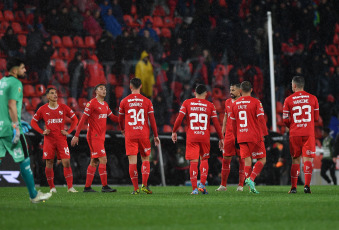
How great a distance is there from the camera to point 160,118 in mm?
19609

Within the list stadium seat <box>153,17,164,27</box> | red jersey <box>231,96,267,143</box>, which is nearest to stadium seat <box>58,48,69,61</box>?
stadium seat <box>153,17,164,27</box>

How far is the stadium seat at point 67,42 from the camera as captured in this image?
2078 centimetres

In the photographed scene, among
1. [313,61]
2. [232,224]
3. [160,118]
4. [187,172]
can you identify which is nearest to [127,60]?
[160,118]

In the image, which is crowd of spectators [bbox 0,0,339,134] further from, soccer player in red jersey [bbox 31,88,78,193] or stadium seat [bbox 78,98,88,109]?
soccer player in red jersey [bbox 31,88,78,193]

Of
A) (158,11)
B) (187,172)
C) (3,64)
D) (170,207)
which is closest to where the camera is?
(170,207)

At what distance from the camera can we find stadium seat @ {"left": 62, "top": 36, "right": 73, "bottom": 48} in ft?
68.2

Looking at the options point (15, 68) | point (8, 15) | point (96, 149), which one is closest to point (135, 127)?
point (96, 149)

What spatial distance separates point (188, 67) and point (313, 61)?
221 inches

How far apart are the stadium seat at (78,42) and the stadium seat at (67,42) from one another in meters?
0.14

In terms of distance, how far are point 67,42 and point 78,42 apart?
1.25 feet

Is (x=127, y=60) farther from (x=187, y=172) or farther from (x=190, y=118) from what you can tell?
(x=190, y=118)

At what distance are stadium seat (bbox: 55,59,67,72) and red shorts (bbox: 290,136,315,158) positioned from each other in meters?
10.7

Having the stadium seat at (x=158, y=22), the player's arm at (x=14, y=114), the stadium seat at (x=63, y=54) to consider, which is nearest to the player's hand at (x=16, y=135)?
the player's arm at (x=14, y=114)

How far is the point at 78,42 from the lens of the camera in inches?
824
